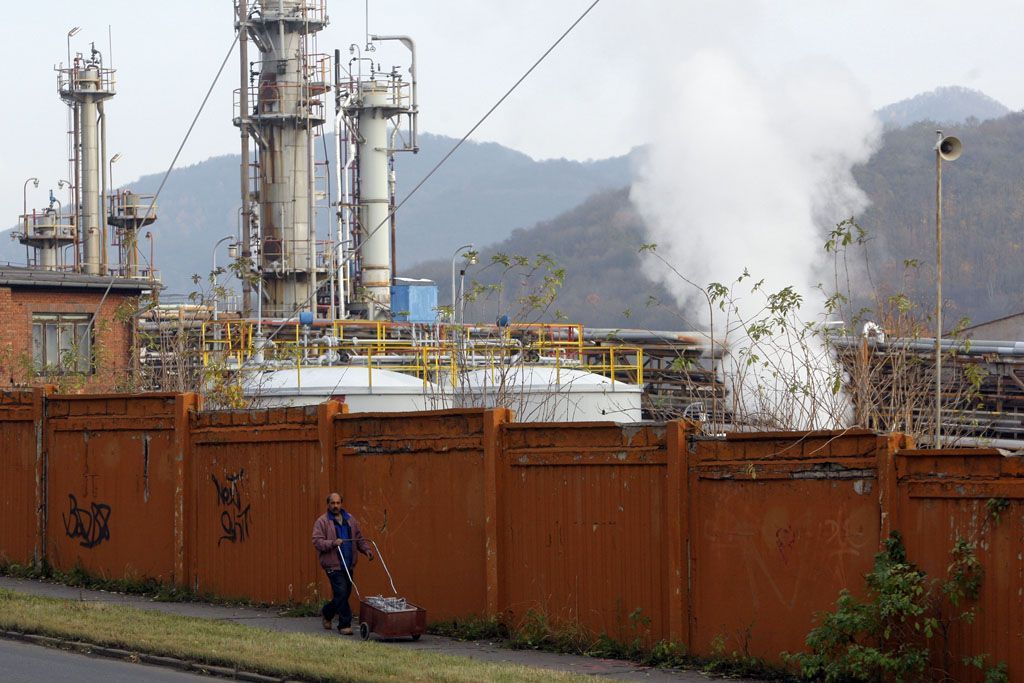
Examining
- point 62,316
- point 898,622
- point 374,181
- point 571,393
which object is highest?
point 374,181

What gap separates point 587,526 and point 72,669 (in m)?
5.07

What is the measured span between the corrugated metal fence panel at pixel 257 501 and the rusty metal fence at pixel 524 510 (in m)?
0.03

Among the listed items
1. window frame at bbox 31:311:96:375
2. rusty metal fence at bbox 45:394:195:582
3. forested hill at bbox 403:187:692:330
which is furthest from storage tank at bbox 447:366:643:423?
forested hill at bbox 403:187:692:330

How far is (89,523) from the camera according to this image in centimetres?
2003

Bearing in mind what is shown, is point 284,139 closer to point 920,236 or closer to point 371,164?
point 371,164

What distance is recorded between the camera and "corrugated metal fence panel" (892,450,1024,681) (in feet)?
36.4

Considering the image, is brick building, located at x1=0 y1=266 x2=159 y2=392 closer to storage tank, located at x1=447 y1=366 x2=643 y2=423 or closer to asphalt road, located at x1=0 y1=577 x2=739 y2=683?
storage tank, located at x1=447 y1=366 x2=643 y2=423

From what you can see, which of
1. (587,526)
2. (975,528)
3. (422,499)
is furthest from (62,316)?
(975,528)

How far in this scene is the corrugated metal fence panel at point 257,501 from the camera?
17156 mm

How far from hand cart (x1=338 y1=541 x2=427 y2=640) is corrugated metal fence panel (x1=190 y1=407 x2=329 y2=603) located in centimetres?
177

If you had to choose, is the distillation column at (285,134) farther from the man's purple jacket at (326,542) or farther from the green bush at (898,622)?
the green bush at (898,622)

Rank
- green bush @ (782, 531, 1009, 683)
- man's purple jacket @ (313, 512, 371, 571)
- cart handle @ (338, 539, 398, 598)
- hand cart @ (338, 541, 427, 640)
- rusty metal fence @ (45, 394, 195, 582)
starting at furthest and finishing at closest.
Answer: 1. rusty metal fence @ (45, 394, 195, 582)
2. cart handle @ (338, 539, 398, 598)
3. man's purple jacket @ (313, 512, 371, 571)
4. hand cart @ (338, 541, 427, 640)
5. green bush @ (782, 531, 1009, 683)

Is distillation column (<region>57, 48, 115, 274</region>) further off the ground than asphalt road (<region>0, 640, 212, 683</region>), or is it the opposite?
distillation column (<region>57, 48, 115, 274</region>)

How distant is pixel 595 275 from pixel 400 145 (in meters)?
69.3
